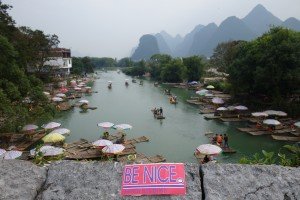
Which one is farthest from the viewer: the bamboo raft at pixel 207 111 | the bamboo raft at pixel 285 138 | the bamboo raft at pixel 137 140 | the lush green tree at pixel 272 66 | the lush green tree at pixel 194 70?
the lush green tree at pixel 194 70

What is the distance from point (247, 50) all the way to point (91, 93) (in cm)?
3051

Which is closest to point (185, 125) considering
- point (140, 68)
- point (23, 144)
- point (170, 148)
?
point (170, 148)

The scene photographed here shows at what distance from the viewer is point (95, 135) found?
26359 millimetres

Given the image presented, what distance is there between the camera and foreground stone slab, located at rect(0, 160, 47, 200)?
2.66 meters

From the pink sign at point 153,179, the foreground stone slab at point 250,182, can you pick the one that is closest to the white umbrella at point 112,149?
the pink sign at point 153,179

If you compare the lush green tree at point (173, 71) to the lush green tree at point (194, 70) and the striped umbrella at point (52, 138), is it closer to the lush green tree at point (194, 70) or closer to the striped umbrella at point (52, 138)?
the lush green tree at point (194, 70)

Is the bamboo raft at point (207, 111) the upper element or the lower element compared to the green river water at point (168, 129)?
upper

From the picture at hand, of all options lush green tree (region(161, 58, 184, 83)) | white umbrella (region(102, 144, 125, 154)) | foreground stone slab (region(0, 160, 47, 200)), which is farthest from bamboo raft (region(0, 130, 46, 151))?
lush green tree (region(161, 58, 184, 83))

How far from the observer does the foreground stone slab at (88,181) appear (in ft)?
8.93

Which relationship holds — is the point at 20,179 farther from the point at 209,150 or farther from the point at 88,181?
the point at 209,150

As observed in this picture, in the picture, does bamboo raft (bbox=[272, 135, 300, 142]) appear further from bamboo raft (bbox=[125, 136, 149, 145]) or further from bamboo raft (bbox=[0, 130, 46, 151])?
bamboo raft (bbox=[0, 130, 46, 151])

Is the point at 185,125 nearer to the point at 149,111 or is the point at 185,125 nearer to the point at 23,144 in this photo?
the point at 149,111

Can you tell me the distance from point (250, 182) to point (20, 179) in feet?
6.53

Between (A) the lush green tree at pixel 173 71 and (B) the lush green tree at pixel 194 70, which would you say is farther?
(A) the lush green tree at pixel 173 71
